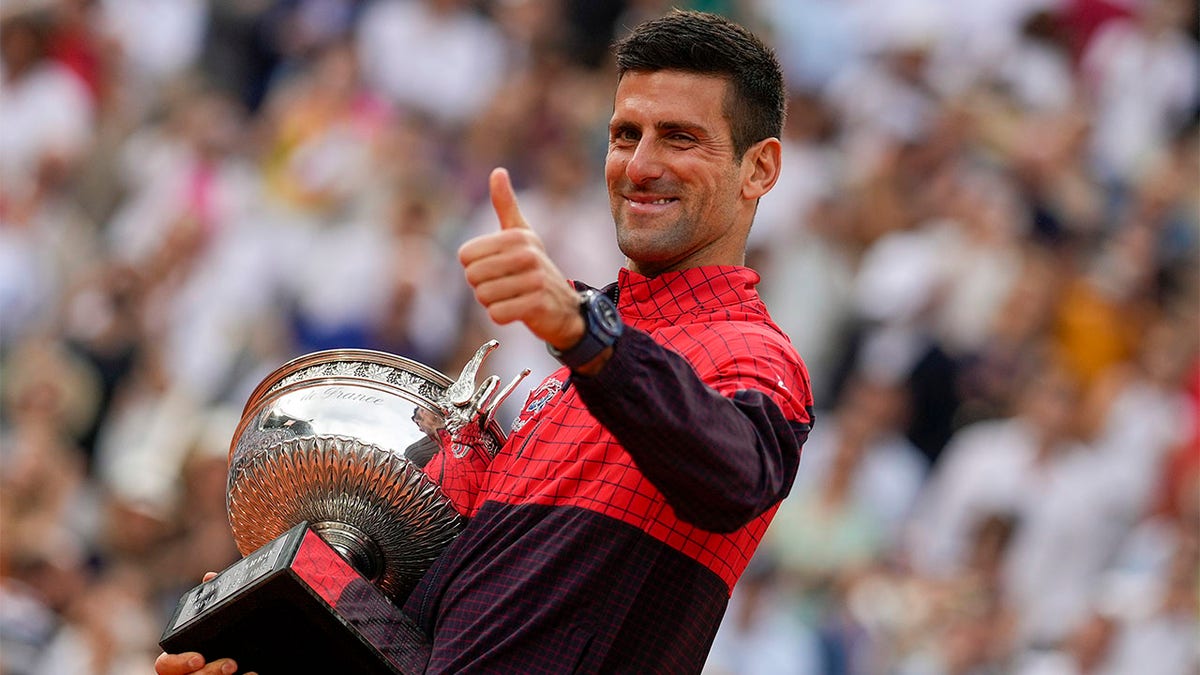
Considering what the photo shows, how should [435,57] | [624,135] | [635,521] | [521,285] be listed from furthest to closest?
[435,57]
[624,135]
[635,521]
[521,285]

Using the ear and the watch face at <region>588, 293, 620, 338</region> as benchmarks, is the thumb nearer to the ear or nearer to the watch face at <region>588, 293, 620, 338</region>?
the watch face at <region>588, 293, 620, 338</region>

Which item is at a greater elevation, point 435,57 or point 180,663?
point 435,57

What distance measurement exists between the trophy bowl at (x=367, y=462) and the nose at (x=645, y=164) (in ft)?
1.28

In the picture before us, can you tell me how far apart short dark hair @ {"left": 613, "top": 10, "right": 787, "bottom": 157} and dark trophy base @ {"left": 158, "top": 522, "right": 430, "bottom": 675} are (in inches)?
35.4

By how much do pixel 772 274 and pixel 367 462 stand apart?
550 cm

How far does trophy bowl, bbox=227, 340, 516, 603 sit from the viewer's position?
3.00 m

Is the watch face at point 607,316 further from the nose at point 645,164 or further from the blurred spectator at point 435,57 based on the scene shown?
the blurred spectator at point 435,57

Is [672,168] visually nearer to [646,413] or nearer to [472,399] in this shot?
[472,399]

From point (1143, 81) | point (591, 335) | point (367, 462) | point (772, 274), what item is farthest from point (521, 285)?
point (1143, 81)

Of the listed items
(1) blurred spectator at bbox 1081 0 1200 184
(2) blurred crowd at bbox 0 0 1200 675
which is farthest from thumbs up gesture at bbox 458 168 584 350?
(1) blurred spectator at bbox 1081 0 1200 184

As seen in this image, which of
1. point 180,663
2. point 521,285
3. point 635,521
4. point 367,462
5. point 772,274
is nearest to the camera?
point 521,285

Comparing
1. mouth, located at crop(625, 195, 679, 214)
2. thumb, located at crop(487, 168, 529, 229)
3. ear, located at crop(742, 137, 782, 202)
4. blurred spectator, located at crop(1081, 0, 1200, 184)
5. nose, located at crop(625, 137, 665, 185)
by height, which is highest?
blurred spectator, located at crop(1081, 0, 1200, 184)

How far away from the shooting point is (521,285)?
2219 millimetres

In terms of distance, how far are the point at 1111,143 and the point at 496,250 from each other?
751cm
